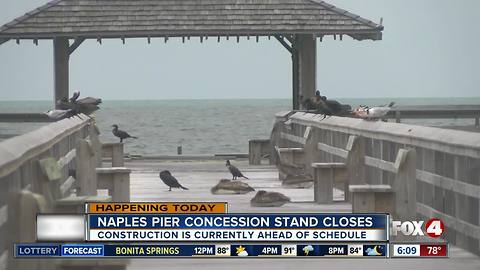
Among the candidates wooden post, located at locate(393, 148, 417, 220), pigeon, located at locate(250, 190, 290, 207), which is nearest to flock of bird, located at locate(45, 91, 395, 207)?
pigeon, located at locate(250, 190, 290, 207)

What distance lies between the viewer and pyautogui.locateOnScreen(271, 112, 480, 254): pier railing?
43.1 ft

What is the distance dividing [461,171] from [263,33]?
63.7 ft

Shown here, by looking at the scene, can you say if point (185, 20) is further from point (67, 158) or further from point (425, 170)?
point (425, 170)

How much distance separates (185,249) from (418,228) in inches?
134

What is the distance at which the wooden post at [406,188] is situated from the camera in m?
14.2

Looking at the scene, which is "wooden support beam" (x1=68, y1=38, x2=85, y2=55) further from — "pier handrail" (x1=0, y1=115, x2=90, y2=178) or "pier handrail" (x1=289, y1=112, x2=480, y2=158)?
"pier handrail" (x1=0, y1=115, x2=90, y2=178)

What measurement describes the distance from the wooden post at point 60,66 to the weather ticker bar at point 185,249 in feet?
71.9

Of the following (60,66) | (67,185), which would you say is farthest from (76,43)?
(67,185)

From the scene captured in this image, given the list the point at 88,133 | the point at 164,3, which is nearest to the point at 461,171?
the point at 88,133

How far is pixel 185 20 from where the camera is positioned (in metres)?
33.0

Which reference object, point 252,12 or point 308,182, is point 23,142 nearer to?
point 308,182

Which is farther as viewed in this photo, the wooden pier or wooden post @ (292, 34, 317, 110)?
wooden post @ (292, 34, 317, 110)

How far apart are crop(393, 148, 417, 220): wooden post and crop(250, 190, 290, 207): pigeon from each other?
4.55 metres

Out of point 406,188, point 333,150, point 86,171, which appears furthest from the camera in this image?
point 333,150
